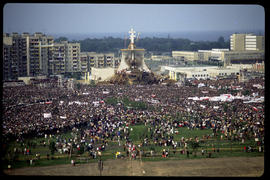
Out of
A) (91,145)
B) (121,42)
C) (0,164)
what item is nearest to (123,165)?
(91,145)

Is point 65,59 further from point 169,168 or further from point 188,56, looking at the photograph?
point 169,168

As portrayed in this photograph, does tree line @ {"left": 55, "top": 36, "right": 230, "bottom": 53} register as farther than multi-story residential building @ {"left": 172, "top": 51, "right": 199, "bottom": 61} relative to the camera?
Yes

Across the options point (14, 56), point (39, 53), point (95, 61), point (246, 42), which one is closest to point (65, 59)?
point (39, 53)

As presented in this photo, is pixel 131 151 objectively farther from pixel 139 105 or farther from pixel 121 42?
pixel 121 42

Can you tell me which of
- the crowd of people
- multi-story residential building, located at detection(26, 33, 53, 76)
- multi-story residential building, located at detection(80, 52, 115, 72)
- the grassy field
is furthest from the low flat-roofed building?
the grassy field

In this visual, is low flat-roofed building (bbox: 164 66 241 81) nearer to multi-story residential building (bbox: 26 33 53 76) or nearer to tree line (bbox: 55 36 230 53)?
multi-story residential building (bbox: 26 33 53 76)

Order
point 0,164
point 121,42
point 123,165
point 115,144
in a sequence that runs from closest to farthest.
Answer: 1. point 0,164
2. point 123,165
3. point 115,144
4. point 121,42
